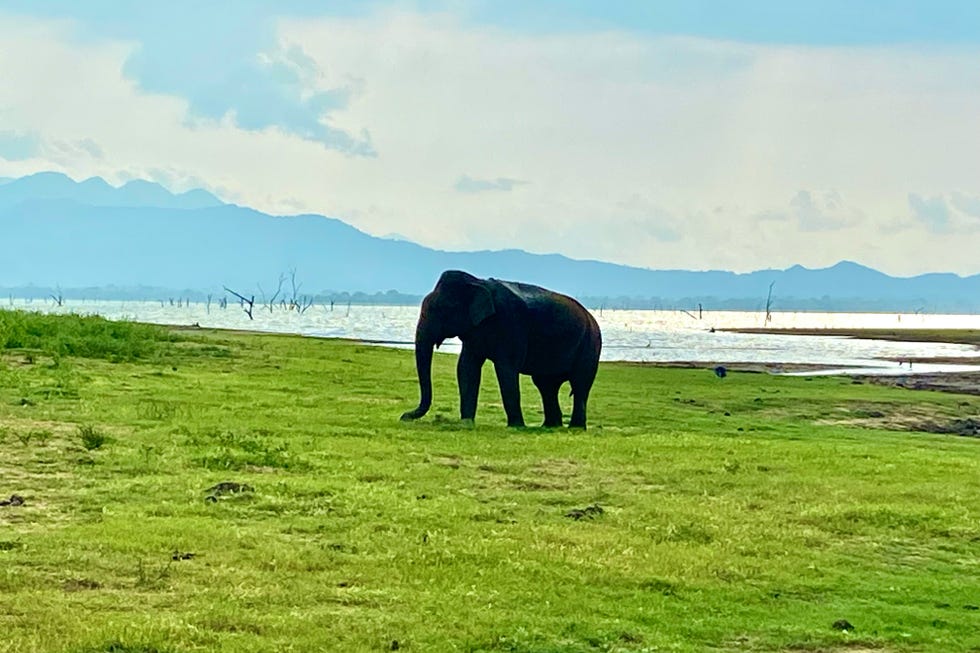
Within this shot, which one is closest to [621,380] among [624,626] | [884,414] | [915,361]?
[884,414]

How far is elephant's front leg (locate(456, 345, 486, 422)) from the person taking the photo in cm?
2462

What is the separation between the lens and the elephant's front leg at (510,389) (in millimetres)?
24922

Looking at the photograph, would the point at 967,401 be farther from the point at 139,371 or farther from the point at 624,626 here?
the point at 624,626

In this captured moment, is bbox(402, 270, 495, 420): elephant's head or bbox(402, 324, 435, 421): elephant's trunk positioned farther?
bbox(402, 270, 495, 420): elephant's head

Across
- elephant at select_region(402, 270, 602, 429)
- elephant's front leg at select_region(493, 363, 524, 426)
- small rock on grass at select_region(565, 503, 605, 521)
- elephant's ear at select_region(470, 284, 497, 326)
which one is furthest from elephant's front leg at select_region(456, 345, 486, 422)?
small rock on grass at select_region(565, 503, 605, 521)

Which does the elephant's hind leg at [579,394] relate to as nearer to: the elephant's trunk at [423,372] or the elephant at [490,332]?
the elephant at [490,332]

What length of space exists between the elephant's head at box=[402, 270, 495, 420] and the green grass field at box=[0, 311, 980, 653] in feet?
3.42

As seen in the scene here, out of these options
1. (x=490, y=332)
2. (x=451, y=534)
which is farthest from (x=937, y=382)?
(x=451, y=534)

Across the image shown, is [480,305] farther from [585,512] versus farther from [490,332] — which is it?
[585,512]

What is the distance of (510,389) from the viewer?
2494 centimetres

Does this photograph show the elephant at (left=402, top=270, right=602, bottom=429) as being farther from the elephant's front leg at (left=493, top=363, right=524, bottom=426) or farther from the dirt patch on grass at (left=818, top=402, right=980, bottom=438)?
the dirt patch on grass at (left=818, top=402, right=980, bottom=438)

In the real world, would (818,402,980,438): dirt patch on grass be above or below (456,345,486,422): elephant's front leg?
below

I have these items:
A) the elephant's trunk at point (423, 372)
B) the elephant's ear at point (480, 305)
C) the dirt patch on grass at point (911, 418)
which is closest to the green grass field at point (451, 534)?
the elephant's trunk at point (423, 372)

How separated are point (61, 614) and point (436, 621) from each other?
2.90m
